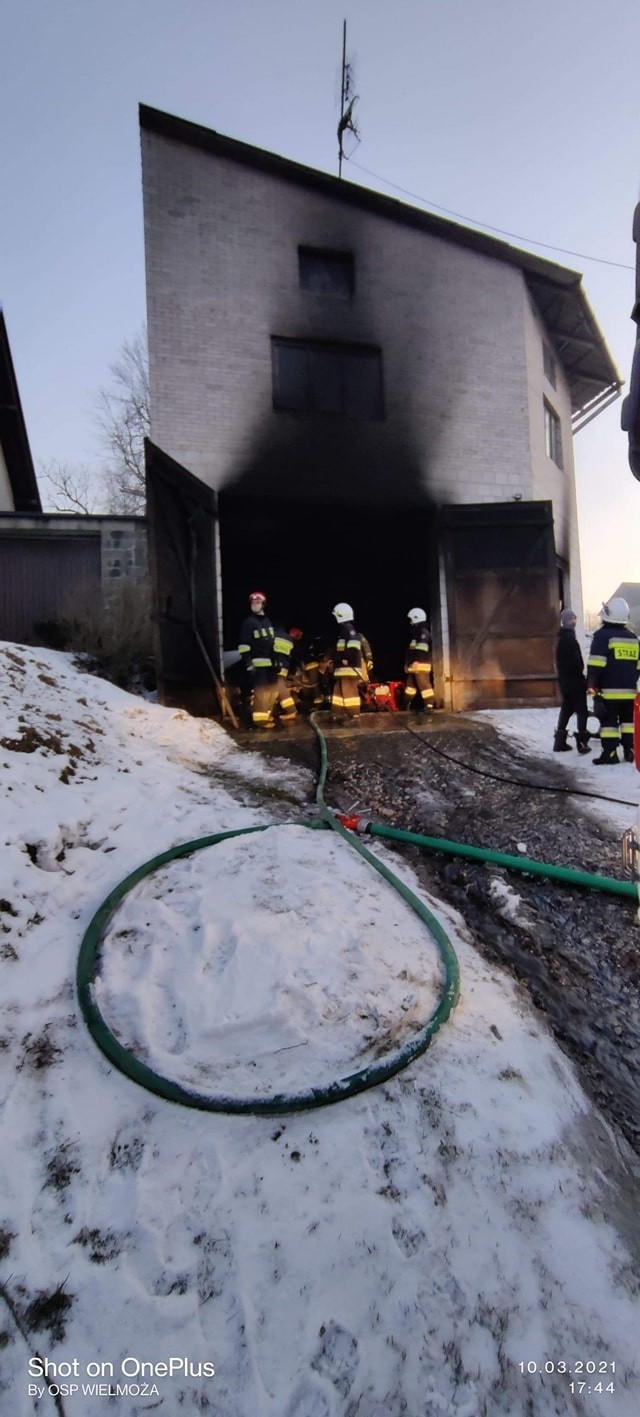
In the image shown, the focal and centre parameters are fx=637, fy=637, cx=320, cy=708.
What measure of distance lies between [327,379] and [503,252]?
410 cm

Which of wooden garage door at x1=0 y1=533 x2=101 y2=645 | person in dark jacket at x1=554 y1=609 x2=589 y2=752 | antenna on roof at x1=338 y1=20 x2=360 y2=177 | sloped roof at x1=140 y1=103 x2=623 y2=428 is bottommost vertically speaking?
person in dark jacket at x1=554 y1=609 x2=589 y2=752

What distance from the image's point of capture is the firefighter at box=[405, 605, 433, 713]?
9.51 metres

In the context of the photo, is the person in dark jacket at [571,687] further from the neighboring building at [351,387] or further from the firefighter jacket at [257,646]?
the firefighter jacket at [257,646]

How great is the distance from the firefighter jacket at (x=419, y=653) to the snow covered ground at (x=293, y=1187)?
22.0 ft

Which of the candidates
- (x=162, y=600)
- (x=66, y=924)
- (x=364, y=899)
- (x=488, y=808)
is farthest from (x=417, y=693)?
(x=66, y=924)

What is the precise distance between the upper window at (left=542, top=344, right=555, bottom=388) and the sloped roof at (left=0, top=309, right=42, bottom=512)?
37.6ft

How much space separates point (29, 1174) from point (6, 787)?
7.36ft

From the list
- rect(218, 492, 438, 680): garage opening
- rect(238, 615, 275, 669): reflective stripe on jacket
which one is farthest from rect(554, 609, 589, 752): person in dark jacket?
rect(238, 615, 275, 669): reflective stripe on jacket

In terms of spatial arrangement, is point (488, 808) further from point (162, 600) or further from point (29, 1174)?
point (162, 600)

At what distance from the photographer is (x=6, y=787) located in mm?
3631

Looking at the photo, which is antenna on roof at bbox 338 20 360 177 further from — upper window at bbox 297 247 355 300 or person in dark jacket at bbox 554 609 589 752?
person in dark jacket at bbox 554 609 589 752

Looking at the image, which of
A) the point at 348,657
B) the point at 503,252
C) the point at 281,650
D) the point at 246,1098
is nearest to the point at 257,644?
the point at 281,650

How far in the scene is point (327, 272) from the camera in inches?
402

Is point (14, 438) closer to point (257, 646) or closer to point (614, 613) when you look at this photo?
point (257, 646)
